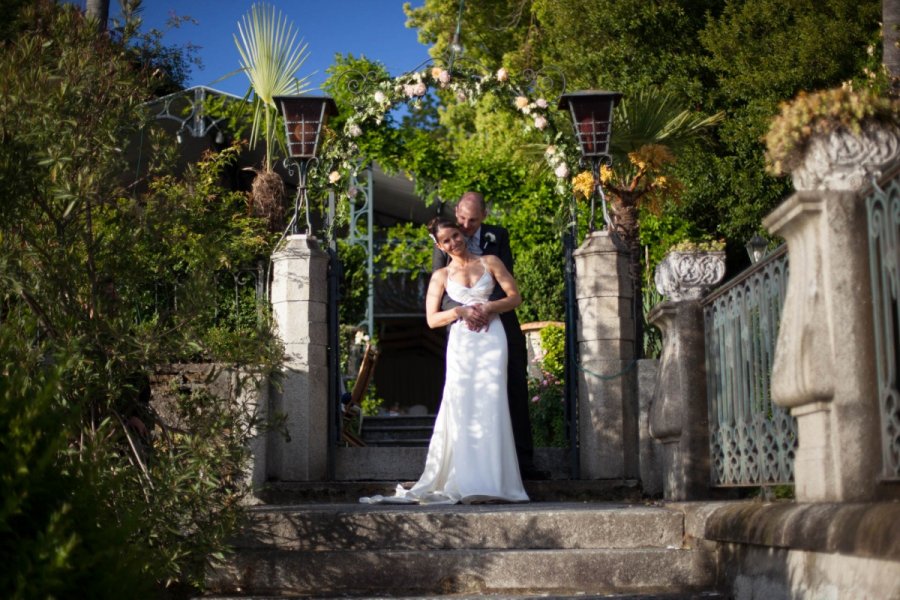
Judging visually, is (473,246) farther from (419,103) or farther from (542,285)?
(542,285)

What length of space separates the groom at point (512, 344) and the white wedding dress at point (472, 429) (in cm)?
24

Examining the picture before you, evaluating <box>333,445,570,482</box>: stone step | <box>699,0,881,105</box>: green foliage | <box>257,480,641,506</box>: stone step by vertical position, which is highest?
<box>699,0,881,105</box>: green foliage

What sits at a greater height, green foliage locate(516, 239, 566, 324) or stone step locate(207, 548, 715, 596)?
green foliage locate(516, 239, 566, 324)

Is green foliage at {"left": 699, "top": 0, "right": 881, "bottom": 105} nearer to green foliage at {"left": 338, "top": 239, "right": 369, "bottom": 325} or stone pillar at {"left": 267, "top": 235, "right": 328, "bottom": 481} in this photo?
green foliage at {"left": 338, "top": 239, "right": 369, "bottom": 325}

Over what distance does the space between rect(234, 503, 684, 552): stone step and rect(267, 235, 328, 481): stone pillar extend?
2.40m

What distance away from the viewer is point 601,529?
6.25 m

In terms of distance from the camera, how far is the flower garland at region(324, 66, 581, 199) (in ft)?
32.8

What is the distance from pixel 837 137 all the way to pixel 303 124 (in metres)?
6.01

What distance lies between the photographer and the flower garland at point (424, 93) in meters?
9.98

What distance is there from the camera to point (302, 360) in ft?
29.1

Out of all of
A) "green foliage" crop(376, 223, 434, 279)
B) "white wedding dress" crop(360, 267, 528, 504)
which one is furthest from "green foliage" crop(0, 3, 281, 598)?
"green foliage" crop(376, 223, 434, 279)

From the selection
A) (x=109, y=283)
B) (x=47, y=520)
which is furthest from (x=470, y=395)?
(x=47, y=520)

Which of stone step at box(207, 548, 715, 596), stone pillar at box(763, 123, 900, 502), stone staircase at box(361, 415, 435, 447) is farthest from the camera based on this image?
stone staircase at box(361, 415, 435, 447)

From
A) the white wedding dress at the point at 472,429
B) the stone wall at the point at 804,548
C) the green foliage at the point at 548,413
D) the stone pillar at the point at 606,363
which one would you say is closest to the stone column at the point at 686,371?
the stone wall at the point at 804,548
